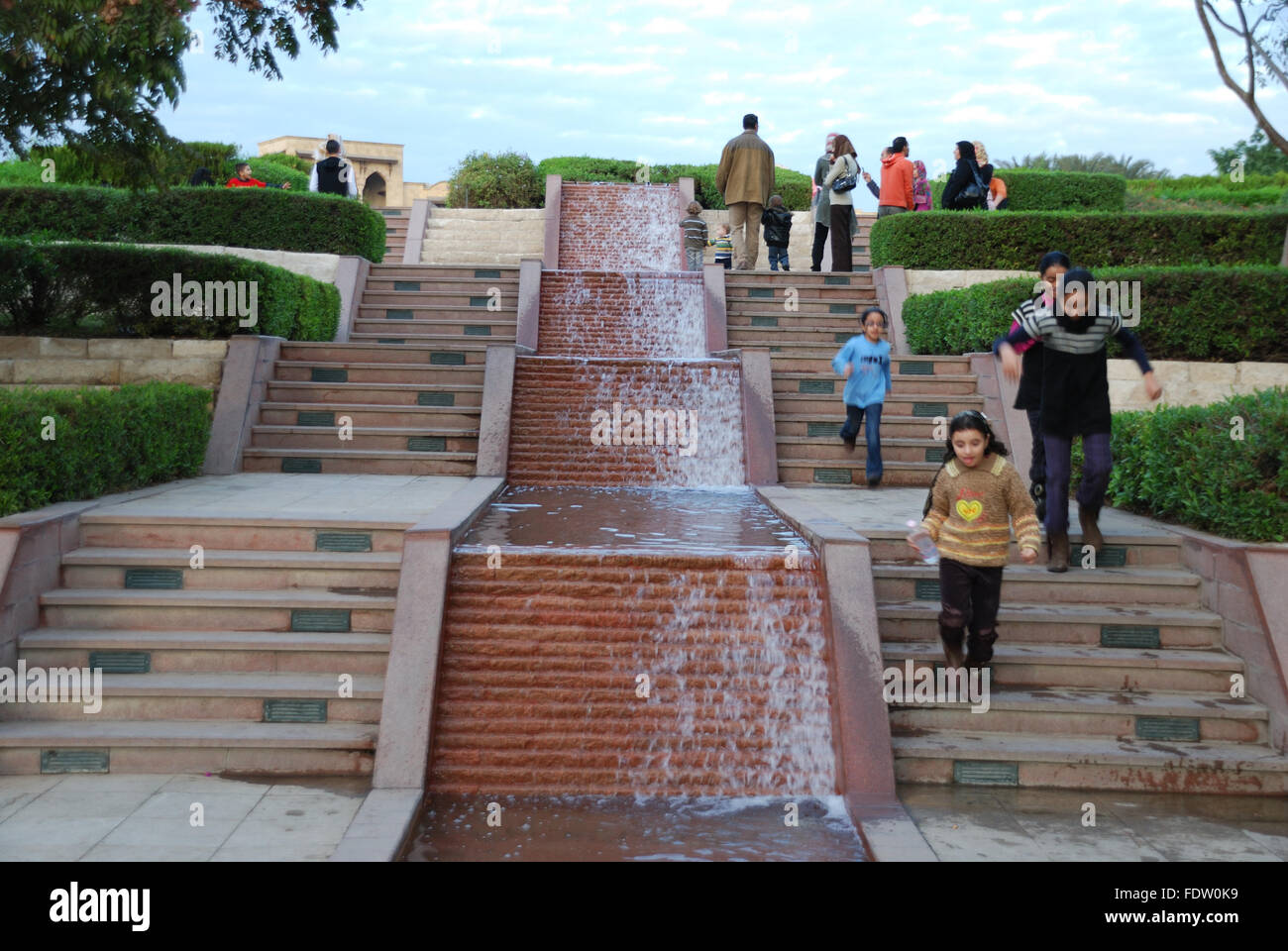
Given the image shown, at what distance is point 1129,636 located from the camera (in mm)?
6980

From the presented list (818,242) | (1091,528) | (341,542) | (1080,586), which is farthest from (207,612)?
(818,242)

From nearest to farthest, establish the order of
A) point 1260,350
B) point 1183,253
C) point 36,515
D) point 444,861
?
point 444,861, point 36,515, point 1260,350, point 1183,253

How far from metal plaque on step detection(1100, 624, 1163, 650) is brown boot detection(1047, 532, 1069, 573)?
580mm

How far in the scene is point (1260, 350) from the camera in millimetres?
11719

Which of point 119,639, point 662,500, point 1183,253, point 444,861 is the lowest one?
point 444,861

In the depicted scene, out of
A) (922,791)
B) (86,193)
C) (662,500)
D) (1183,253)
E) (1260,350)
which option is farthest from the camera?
(86,193)

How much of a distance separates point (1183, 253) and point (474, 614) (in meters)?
12.7

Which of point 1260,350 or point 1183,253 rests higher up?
point 1183,253

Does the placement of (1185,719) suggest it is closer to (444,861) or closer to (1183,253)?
(444,861)

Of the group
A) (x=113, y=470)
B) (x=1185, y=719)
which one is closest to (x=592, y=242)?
(x=113, y=470)

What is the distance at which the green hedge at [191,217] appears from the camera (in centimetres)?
1580

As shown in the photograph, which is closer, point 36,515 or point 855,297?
point 36,515

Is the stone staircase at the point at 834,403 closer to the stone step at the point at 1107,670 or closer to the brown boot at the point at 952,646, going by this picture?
the stone step at the point at 1107,670

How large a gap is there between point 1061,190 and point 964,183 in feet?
18.2
